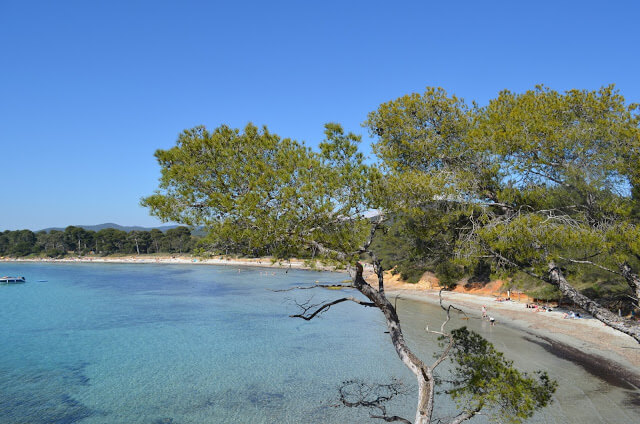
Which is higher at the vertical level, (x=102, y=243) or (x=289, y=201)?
(x=102, y=243)

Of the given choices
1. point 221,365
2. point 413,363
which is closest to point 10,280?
point 221,365

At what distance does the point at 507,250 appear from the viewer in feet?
26.5

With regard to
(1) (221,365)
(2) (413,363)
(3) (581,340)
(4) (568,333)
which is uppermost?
(2) (413,363)

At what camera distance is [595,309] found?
25.6 ft

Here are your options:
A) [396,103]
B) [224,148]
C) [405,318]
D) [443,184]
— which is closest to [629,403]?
[443,184]

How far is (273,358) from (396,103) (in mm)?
18101

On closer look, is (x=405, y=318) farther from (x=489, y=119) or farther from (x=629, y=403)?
(x=489, y=119)

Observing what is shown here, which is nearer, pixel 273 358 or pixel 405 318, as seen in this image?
pixel 273 358

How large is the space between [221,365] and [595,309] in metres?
19.6

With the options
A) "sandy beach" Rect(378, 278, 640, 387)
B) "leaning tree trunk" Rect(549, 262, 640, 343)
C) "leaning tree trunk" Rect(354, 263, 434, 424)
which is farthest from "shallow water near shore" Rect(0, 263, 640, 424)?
"leaning tree trunk" Rect(549, 262, 640, 343)

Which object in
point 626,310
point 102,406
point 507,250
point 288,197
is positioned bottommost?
point 102,406

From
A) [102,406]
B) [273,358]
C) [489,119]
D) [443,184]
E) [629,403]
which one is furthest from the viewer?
[273,358]

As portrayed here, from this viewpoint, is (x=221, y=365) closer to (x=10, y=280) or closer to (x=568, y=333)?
(x=568, y=333)

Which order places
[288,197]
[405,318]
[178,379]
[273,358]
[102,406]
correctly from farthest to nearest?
[405,318]
[273,358]
[178,379]
[102,406]
[288,197]
